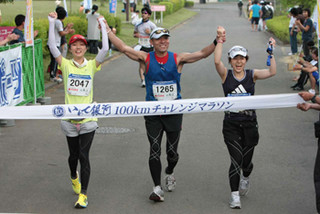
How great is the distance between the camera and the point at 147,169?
7.80 meters

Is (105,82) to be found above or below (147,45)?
below

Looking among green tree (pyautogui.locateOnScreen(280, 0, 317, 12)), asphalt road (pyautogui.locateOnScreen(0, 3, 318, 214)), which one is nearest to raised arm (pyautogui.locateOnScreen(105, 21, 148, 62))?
asphalt road (pyautogui.locateOnScreen(0, 3, 318, 214))

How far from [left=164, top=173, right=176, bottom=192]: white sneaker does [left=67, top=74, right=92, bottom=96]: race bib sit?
146 cm

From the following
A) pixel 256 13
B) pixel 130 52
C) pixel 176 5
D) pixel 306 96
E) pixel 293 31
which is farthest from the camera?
pixel 176 5

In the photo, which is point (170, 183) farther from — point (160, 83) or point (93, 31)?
point (93, 31)

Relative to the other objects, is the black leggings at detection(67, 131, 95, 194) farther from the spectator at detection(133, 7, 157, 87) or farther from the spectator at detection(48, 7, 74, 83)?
the spectator at detection(48, 7, 74, 83)

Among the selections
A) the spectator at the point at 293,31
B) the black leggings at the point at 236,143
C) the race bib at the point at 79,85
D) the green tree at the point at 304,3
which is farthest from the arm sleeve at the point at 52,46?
the green tree at the point at 304,3

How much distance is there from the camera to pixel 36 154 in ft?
28.4

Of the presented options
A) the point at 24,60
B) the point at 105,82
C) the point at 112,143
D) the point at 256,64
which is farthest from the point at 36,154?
the point at 256,64

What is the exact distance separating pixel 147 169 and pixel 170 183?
3.15 feet

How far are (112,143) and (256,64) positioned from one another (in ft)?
37.4

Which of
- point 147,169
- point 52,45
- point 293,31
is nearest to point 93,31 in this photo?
point 293,31

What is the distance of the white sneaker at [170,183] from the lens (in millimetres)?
6859

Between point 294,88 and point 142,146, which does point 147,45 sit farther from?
point 142,146
